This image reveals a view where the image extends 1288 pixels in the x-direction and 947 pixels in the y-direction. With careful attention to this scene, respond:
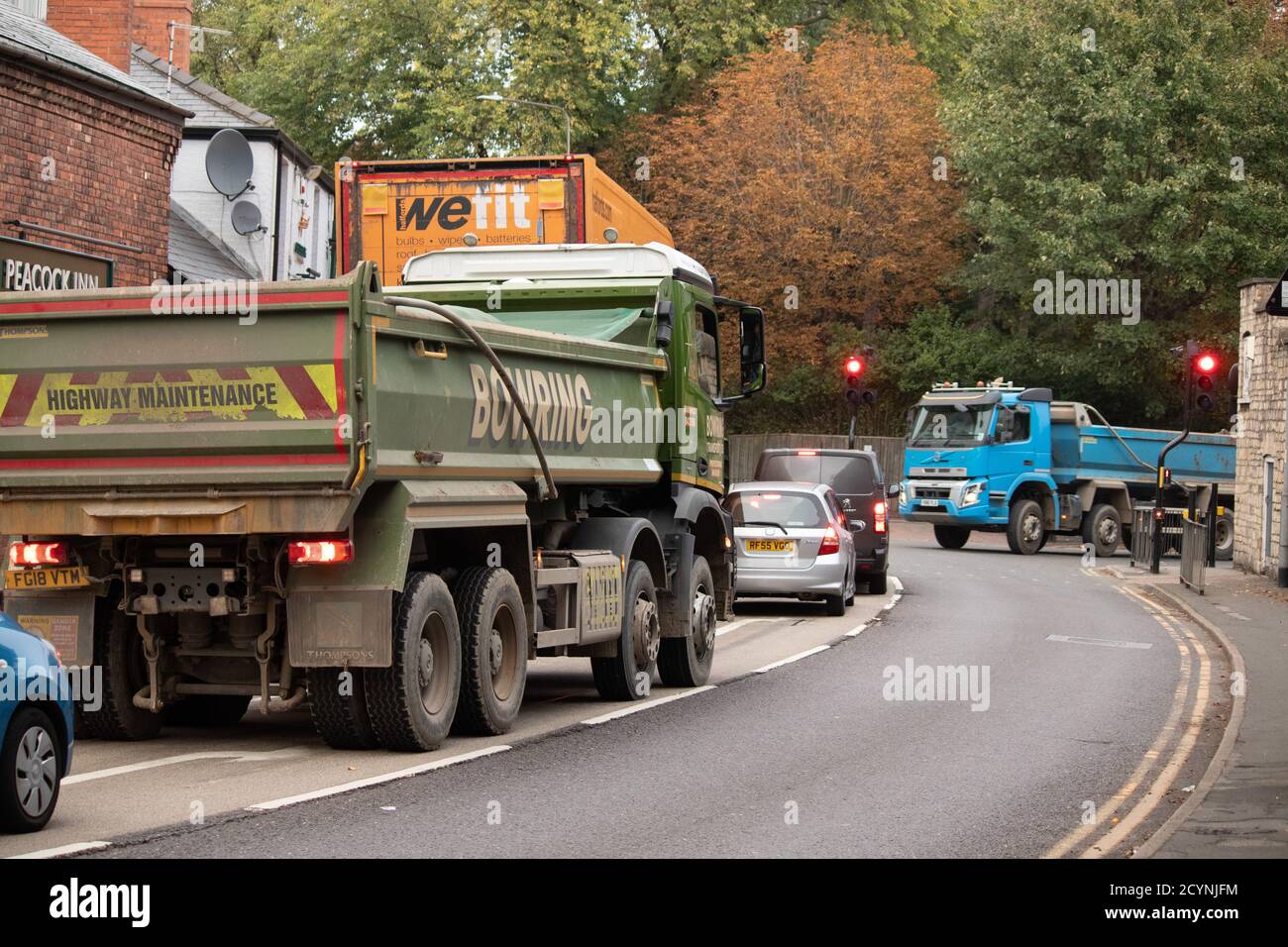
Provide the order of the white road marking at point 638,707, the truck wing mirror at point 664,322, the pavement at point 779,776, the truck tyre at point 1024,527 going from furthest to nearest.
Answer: the truck tyre at point 1024,527, the truck wing mirror at point 664,322, the white road marking at point 638,707, the pavement at point 779,776

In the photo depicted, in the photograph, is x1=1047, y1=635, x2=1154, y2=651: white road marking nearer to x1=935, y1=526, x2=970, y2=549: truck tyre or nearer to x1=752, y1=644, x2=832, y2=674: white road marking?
x1=752, y1=644, x2=832, y2=674: white road marking

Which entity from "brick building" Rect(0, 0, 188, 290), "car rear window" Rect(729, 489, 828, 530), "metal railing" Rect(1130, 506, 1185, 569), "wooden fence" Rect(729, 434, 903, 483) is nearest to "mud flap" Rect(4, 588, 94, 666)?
"brick building" Rect(0, 0, 188, 290)

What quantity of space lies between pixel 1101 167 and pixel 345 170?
102ft

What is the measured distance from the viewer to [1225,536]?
40.9 metres

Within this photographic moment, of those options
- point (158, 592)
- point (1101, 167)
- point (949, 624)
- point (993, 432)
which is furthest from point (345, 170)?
point (1101, 167)

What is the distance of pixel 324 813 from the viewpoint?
28.2 feet

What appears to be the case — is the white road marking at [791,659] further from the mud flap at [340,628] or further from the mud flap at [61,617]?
the mud flap at [61,617]

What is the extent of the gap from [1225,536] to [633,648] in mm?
30263

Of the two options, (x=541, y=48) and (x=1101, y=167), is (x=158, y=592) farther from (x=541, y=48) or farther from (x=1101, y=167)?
(x=541, y=48)

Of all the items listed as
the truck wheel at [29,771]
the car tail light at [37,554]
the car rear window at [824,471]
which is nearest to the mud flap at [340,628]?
the car tail light at [37,554]

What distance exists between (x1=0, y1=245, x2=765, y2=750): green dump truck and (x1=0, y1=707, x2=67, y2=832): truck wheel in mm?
1876

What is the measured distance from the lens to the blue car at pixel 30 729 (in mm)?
7945

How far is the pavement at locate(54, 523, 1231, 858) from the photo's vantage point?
8.21 m

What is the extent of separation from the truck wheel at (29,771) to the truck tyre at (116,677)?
2.32 metres
